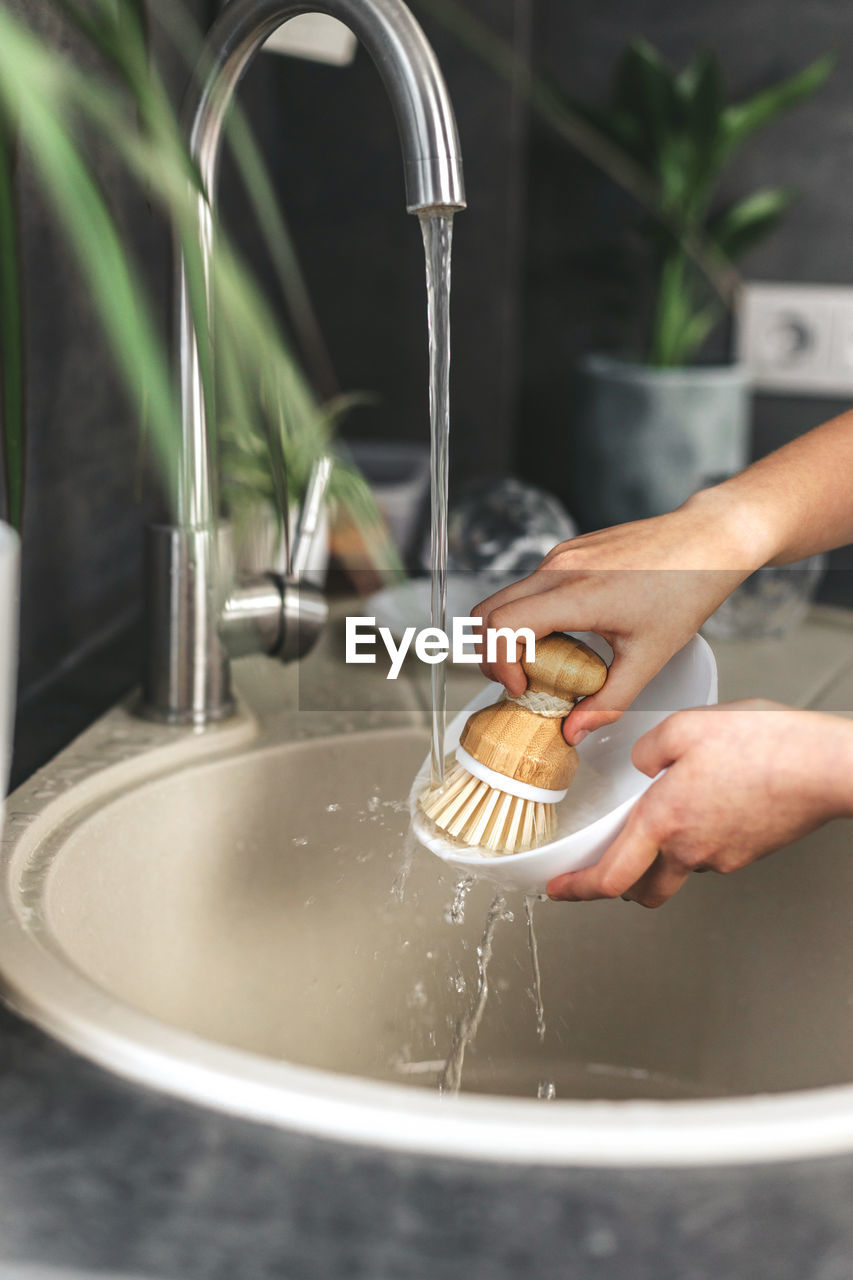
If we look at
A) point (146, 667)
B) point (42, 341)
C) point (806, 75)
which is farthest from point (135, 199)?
point (806, 75)

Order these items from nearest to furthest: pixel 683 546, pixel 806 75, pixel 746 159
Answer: pixel 683 546 < pixel 806 75 < pixel 746 159

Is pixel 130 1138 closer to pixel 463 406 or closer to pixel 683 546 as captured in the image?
pixel 683 546

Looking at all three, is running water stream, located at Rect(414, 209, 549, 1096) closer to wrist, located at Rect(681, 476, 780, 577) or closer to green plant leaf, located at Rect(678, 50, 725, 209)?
wrist, located at Rect(681, 476, 780, 577)

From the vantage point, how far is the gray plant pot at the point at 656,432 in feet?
4.03

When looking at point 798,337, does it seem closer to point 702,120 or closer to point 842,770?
point 702,120

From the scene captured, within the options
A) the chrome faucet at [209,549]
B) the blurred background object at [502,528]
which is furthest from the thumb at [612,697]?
the blurred background object at [502,528]

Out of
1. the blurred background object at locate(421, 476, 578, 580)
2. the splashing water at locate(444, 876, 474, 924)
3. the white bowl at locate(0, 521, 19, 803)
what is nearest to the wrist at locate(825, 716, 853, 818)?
the splashing water at locate(444, 876, 474, 924)

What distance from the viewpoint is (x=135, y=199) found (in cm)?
93

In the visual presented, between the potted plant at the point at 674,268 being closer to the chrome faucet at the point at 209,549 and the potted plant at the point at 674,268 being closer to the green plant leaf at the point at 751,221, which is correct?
the green plant leaf at the point at 751,221

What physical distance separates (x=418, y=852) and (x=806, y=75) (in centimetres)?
90

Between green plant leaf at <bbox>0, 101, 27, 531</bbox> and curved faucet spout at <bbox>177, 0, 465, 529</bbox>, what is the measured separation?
10 cm

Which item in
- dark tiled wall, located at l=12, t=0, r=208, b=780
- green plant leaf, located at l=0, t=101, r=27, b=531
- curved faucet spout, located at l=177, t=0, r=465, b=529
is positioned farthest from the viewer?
dark tiled wall, located at l=12, t=0, r=208, b=780

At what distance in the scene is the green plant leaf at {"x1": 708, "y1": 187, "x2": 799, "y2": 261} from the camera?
1.25 m

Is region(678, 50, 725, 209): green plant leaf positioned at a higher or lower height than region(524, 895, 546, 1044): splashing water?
higher
